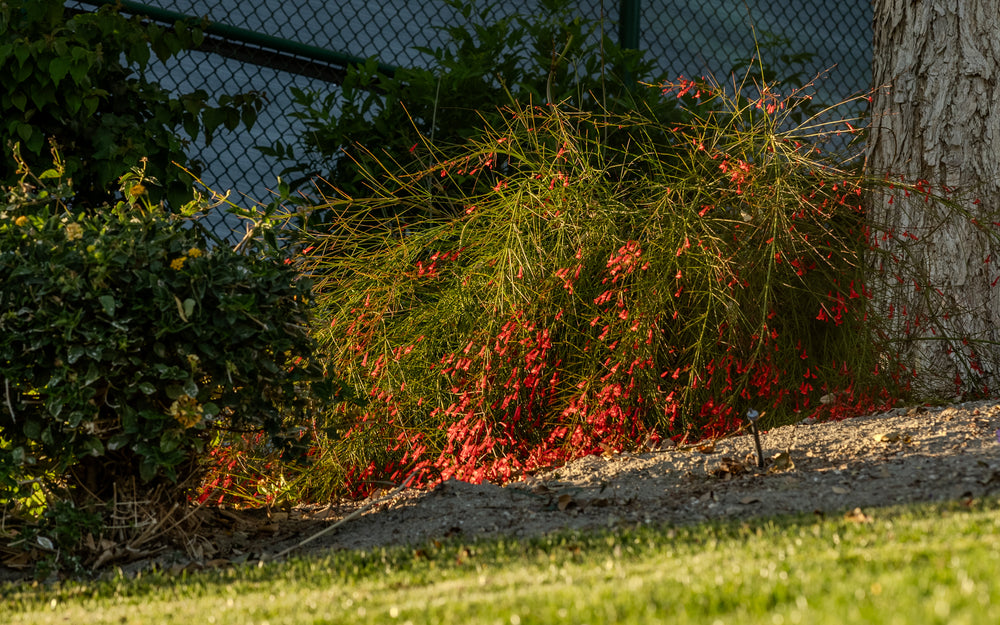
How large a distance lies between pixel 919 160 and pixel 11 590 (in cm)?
390

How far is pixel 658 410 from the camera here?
3543 millimetres

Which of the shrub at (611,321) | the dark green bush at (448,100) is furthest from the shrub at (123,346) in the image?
the dark green bush at (448,100)

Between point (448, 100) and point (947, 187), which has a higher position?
point (448, 100)

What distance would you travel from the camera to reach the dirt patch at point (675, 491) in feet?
8.59

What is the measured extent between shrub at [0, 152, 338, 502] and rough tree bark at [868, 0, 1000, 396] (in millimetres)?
2671

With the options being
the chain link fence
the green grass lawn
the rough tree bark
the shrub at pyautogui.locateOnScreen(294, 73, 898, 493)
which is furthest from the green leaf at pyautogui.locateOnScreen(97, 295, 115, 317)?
the rough tree bark

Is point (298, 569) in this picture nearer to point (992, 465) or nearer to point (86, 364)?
point (86, 364)

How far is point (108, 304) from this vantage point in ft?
8.25

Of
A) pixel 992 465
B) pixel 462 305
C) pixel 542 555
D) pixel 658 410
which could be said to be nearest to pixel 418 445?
pixel 462 305

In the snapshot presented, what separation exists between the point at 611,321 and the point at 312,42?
10.8 ft

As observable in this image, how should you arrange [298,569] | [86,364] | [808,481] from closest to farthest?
[298,569], [86,364], [808,481]

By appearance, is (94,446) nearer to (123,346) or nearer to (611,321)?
(123,346)

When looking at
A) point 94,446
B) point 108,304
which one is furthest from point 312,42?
point 94,446

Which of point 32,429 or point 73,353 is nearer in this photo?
point 73,353
